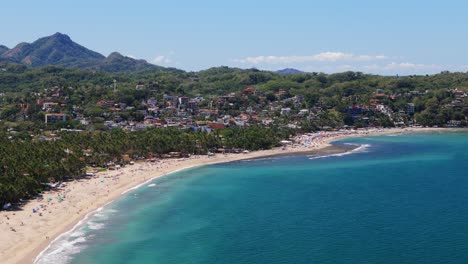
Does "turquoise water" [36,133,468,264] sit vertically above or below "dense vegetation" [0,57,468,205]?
below

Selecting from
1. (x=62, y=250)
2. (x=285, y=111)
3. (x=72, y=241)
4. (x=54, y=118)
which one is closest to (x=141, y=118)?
(x=54, y=118)

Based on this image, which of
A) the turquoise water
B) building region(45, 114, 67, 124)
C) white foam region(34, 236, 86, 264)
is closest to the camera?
white foam region(34, 236, 86, 264)

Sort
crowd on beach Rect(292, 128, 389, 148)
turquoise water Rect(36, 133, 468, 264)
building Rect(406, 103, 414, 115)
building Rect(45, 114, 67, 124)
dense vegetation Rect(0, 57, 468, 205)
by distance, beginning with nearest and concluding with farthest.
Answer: turquoise water Rect(36, 133, 468, 264) → dense vegetation Rect(0, 57, 468, 205) → crowd on beach Rect(292, 128, 389, 148) → building Rect(45, 114, 67, 124) → building Rect(406, 103, 414, 115)

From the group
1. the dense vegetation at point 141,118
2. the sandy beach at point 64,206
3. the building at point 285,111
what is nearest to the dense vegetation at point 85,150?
the dense vegetation at point 141,118

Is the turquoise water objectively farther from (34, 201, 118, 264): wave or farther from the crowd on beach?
the crowd on beach

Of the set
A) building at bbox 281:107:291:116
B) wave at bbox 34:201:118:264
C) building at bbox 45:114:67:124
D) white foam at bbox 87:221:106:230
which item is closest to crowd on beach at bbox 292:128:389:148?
building at bbox 281:107:291:116

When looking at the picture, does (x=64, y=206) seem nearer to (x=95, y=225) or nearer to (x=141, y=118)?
(x=95, y=225)
